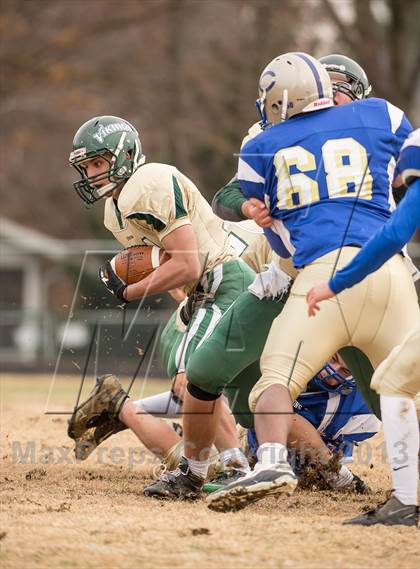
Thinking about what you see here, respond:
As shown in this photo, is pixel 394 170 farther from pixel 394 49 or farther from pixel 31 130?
pixel 31 130

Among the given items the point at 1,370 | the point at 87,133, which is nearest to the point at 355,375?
the point at 87,133

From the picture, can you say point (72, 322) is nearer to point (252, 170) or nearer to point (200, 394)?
point (200, 394)

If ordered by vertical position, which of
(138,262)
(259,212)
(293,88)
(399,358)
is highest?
(293,88)

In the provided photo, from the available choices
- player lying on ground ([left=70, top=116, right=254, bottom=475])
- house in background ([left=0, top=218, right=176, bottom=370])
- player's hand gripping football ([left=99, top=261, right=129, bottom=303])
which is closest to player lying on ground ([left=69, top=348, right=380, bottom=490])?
player lying on ground ([left=70, top=116, right=254, bottom=475])

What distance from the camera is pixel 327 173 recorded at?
15.9ft

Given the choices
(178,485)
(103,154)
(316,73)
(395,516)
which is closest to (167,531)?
(395,516)

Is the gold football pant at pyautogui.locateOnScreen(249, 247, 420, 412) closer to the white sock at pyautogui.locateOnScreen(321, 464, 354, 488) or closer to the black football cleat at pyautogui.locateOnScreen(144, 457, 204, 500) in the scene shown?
the black football cleat at pyautogui.locateOnScreen(144, 457, 204, 500)

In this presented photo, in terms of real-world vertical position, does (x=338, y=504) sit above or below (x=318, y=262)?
below

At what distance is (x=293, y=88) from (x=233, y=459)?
6.87 feet

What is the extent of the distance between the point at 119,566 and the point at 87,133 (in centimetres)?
289

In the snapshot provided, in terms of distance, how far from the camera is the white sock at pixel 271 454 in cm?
463

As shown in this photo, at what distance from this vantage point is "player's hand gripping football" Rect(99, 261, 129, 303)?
592cm

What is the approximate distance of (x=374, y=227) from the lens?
485 centimetres

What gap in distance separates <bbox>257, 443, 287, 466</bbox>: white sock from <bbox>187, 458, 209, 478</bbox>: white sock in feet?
2.99
